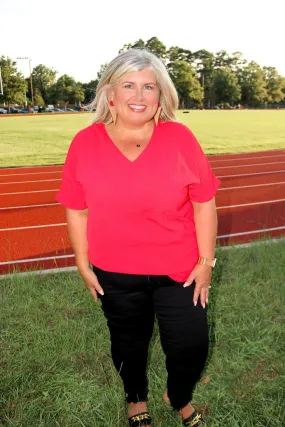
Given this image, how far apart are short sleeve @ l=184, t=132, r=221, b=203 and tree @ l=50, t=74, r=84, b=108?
249 feet

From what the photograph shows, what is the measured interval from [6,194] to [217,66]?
93.9m

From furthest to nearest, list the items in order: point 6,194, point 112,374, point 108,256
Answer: point 6,194 → point 112,374 → point 108,256

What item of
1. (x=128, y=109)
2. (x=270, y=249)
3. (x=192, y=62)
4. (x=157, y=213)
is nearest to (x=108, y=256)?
(x=157, y=213)

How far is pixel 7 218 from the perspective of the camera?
21.6 feet

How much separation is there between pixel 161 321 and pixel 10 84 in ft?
196

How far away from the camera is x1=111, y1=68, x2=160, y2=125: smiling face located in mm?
1856

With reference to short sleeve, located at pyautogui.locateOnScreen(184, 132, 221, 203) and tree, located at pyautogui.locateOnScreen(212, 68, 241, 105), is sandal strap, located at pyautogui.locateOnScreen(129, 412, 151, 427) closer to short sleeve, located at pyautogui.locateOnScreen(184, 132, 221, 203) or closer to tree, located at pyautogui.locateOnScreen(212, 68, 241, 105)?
short sleeve, located at pyautogui.locateOnScreen(184, 132, 221, 203)

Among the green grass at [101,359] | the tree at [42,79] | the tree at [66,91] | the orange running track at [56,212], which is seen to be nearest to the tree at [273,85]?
the tree at [66,91]

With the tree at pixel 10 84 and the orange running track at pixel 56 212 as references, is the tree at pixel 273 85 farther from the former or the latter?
the orange running track at pixel 56 212

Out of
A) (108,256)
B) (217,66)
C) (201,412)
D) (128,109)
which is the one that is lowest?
(201,412)

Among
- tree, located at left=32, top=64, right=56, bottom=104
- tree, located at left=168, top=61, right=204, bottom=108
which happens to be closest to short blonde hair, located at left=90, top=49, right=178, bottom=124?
tree, located at left=168, top=61, right=204, bottom=108

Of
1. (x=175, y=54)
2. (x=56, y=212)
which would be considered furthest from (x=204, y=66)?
(x=56, y=212)

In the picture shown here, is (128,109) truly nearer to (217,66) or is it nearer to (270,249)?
(270,249)

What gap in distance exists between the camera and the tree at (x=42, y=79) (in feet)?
261
